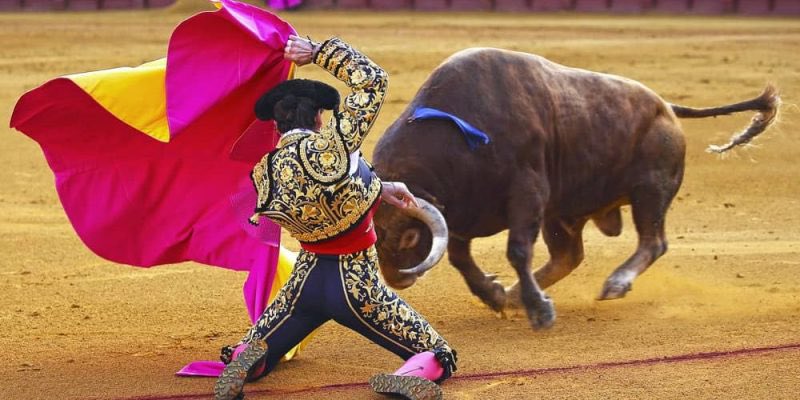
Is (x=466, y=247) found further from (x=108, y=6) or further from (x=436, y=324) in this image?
(x=108, y=6)

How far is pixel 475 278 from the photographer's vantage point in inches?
248

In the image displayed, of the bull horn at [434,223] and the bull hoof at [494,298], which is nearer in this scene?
the bull horn at [434,223]

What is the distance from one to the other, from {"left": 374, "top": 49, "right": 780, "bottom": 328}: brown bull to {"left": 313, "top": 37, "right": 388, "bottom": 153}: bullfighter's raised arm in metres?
0.72

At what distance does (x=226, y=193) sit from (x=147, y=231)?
0.35 metres

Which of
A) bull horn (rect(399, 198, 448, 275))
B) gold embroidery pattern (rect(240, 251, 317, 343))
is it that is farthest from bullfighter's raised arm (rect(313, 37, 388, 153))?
bull horn (rect(399, 198, 448, 275))

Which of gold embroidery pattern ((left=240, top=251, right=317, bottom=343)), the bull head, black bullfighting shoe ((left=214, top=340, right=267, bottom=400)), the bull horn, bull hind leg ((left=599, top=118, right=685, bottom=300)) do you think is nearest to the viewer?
black bullfighting shoe ((left=214, top=340, right=267, bottom=400))

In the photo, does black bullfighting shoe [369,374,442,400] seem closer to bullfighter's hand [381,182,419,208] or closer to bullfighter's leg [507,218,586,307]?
bullfighter's hand [381,182,419,208]

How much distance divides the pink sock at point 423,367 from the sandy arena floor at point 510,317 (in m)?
0.17

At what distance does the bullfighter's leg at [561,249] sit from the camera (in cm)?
680

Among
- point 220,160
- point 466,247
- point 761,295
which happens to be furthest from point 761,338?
point 220,160

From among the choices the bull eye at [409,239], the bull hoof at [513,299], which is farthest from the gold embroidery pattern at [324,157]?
the bull hoof at [513,299]

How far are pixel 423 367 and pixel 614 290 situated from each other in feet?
5.87

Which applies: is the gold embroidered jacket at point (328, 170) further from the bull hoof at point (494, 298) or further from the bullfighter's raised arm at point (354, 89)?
the bull hoof at point (494, 298)

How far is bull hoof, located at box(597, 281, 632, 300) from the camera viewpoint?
20.6 ft
